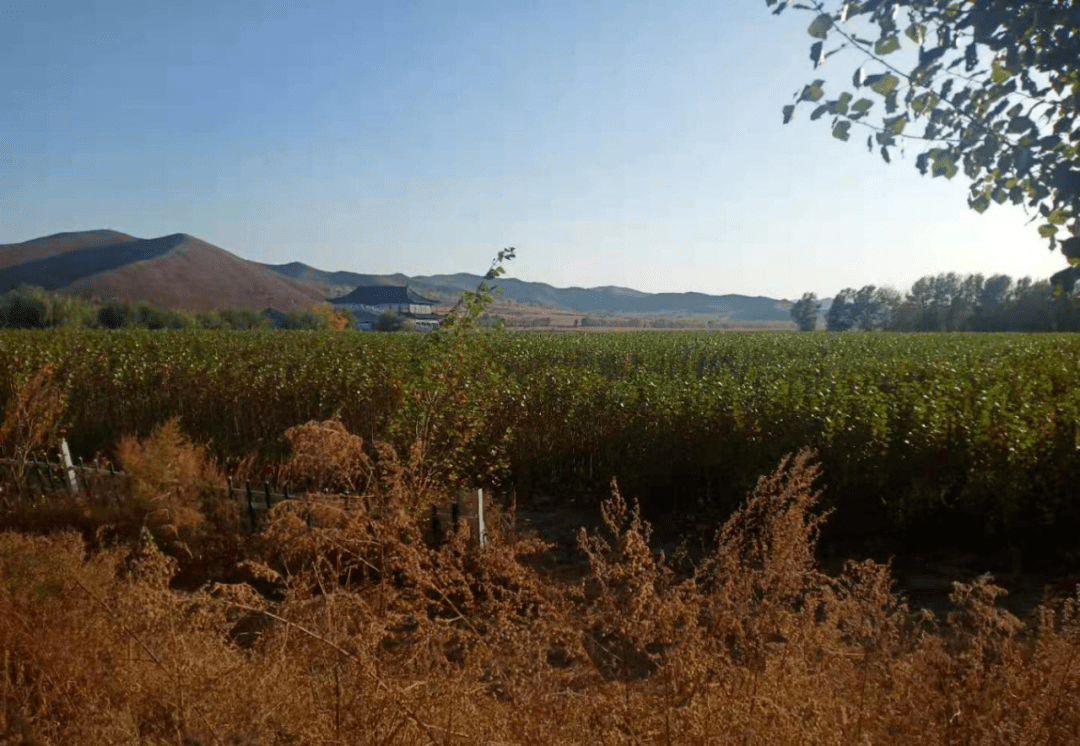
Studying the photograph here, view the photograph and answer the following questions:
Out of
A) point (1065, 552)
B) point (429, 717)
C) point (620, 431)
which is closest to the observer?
point (429, 717)

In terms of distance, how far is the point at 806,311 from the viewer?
131m

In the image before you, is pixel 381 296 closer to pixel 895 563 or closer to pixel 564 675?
pixel 895 563

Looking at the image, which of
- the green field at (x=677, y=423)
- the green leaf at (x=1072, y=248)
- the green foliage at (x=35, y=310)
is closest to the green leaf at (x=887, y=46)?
the green leaf at (x=1072, y=248)

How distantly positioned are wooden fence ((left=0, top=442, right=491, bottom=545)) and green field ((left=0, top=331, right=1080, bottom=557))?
65 centimetres

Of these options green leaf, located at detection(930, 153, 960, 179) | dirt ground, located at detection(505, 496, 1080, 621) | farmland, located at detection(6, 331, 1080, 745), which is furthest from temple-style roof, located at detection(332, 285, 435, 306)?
green leaf, located at detection(930, 153, 960, 179)

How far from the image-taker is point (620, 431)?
1022 centimetres

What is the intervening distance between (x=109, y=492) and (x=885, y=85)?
814 cm

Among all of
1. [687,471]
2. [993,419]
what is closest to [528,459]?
[687,471]

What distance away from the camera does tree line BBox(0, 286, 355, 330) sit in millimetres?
48062

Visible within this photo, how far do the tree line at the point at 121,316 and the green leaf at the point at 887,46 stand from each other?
3949cm

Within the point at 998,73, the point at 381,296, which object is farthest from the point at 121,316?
the point at 998,73

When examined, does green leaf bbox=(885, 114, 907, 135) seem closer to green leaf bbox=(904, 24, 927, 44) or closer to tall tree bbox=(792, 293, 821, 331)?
green leaf bbox=(904, 24, 927, 44)

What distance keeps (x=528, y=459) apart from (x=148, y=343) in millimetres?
14576

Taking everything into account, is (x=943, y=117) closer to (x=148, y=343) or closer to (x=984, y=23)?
(x=984, y=23)
